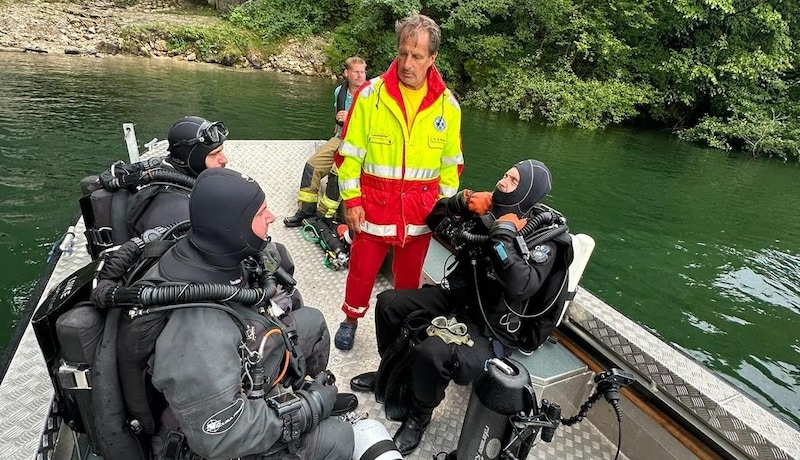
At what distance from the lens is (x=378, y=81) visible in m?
2.47

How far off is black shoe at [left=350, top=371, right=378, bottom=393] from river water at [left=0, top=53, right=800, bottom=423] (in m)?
3.29

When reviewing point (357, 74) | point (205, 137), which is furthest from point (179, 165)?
point (357, 74)

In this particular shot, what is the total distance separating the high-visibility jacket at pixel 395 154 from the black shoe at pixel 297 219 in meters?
1.93

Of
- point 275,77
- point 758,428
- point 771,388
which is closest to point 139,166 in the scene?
point 758,428

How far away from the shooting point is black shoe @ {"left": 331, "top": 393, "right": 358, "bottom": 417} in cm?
215

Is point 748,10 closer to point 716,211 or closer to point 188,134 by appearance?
point 716,211

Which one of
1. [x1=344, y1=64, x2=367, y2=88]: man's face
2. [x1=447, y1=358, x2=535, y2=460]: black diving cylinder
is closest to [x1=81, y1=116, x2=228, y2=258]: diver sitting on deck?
[x1=447, y1=358, x2=535, y2=460]: black diving cylinder

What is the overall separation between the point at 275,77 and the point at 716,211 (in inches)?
589

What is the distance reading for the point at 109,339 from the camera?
1374 millimetres

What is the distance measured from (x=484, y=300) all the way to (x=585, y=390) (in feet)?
2.48

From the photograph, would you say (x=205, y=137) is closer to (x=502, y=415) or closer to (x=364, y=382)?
(x=364, y=382)

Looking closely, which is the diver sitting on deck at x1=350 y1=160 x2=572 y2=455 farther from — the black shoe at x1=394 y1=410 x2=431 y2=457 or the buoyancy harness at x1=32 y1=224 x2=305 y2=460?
the buoyancy harness at x1=32 y1=224 x2=305 y2=460

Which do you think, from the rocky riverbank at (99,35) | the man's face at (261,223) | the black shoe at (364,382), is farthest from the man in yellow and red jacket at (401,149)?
the rocky riverbank at (99,35)

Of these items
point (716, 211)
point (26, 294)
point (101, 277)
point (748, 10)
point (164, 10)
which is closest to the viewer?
point (101, 277)
